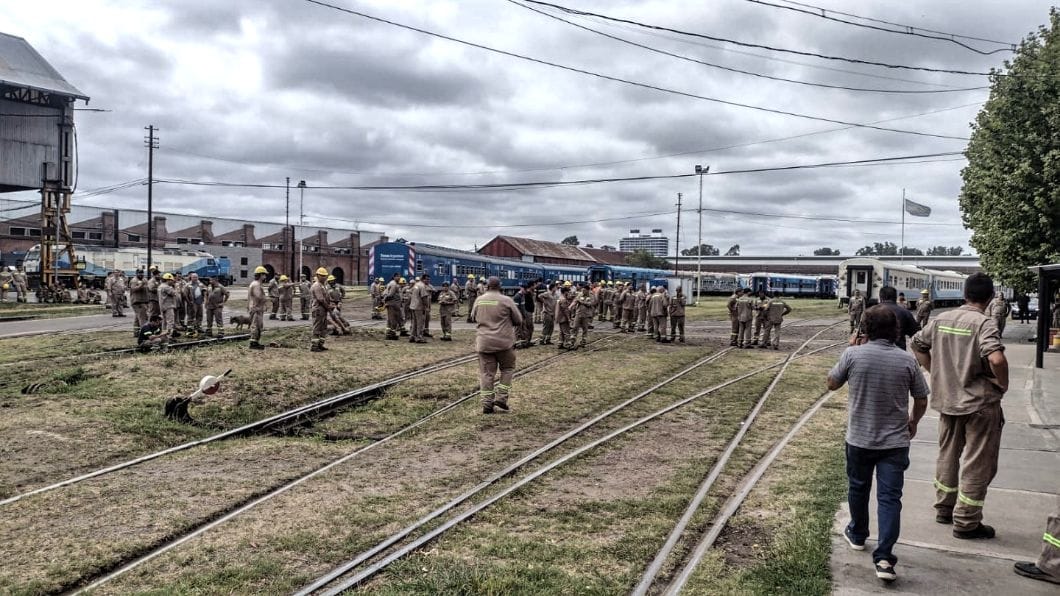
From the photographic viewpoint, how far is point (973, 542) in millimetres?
5062

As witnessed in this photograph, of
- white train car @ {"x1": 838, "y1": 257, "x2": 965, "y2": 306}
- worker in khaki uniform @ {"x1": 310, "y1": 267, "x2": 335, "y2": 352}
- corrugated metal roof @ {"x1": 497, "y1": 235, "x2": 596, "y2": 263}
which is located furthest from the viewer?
corrugated metal roof @ {"x1": 497, "y1": 235, "x2": 596, "y2": 263}

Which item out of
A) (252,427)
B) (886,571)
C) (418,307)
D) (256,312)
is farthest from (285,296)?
(886,571)

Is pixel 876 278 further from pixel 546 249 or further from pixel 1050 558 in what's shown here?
pixel 546 249

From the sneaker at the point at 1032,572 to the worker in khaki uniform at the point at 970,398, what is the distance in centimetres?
60

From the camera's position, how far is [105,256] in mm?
54969

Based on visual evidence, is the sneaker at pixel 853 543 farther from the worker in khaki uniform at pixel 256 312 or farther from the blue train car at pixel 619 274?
the blue train car at pixel 619 274

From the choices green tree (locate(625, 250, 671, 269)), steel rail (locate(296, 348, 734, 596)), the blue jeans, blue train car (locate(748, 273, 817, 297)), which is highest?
green tree (locate(625, 250, 671, 269))

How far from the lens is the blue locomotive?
38656mm

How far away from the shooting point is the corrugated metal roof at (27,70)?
37.6 metres

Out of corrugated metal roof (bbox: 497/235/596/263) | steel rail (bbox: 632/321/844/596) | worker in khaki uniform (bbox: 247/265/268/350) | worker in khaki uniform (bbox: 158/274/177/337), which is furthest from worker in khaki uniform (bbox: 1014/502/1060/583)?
corrugated metal roof (bbox: 497/235/596/263)

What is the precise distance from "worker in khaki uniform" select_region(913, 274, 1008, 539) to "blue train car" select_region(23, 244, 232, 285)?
170 ft

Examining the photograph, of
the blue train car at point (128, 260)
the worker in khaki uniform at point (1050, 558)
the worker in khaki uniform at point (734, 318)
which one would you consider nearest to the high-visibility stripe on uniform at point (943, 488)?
the worker in khaki uniform at point (1050, 558)

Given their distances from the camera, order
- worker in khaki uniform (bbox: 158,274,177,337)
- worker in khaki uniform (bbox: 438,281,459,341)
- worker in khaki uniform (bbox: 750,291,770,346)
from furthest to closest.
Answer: worker in khaki uniform (bbox: 750,291,770,346) < worker in khaki uniform (bbox: 438,281,459,341) < worker in khaki uniform (bbox: 158,274,177,337)

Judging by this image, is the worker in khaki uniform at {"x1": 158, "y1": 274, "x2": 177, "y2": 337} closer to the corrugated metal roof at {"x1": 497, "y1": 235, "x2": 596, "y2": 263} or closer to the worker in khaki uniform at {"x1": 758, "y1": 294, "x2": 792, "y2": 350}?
the worker in khaki uniform at {"x1": 758, "y1": 294, "x2": 792, "y2": 350}
